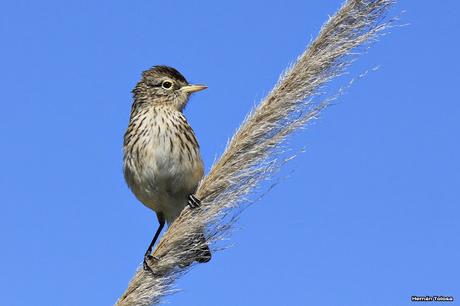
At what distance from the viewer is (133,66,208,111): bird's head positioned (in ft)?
20.6

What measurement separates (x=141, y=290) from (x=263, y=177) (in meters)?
0.78

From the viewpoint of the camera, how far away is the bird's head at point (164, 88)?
6.27 metres

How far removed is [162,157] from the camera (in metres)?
5.65

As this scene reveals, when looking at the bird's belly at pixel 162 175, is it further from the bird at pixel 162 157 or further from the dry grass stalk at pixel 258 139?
the dry grass stalk at pixel 258 139

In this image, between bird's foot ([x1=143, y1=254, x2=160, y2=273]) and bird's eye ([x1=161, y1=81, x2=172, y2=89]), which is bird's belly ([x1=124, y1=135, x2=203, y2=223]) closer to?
bird's eye ([x1=161, y1=81, x2=172, y2=89])

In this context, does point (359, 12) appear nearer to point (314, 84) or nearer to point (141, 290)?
point (314, 84)

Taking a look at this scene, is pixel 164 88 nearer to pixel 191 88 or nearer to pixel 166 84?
pixel 166 84

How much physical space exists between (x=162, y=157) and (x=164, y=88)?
3.21 feet

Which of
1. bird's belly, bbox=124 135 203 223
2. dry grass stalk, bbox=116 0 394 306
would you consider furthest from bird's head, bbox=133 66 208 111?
dry grass stalk, bbox=116 0 394 306

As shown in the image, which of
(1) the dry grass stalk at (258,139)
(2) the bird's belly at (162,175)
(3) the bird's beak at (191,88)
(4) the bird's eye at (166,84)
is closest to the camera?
(1) the dry grass stalk at (258,139)

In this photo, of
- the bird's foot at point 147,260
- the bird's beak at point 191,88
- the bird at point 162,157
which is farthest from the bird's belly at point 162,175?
the bird's foot at point 147,260

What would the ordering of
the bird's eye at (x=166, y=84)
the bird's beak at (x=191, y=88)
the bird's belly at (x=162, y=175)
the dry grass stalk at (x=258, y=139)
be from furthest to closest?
1. the bird's eye at (x=166, y=84)
2. the bird's beak at (x=191, y=88)
3. the bird's belly at (x=162, y=175)
4. the dry grass stalk at (x=258, y=139)

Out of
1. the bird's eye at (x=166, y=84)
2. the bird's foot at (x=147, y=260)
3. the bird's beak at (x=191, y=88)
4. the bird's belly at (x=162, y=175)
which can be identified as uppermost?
the bird's eye at (x=166, y=84)

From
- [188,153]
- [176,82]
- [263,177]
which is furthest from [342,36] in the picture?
[176,82]
